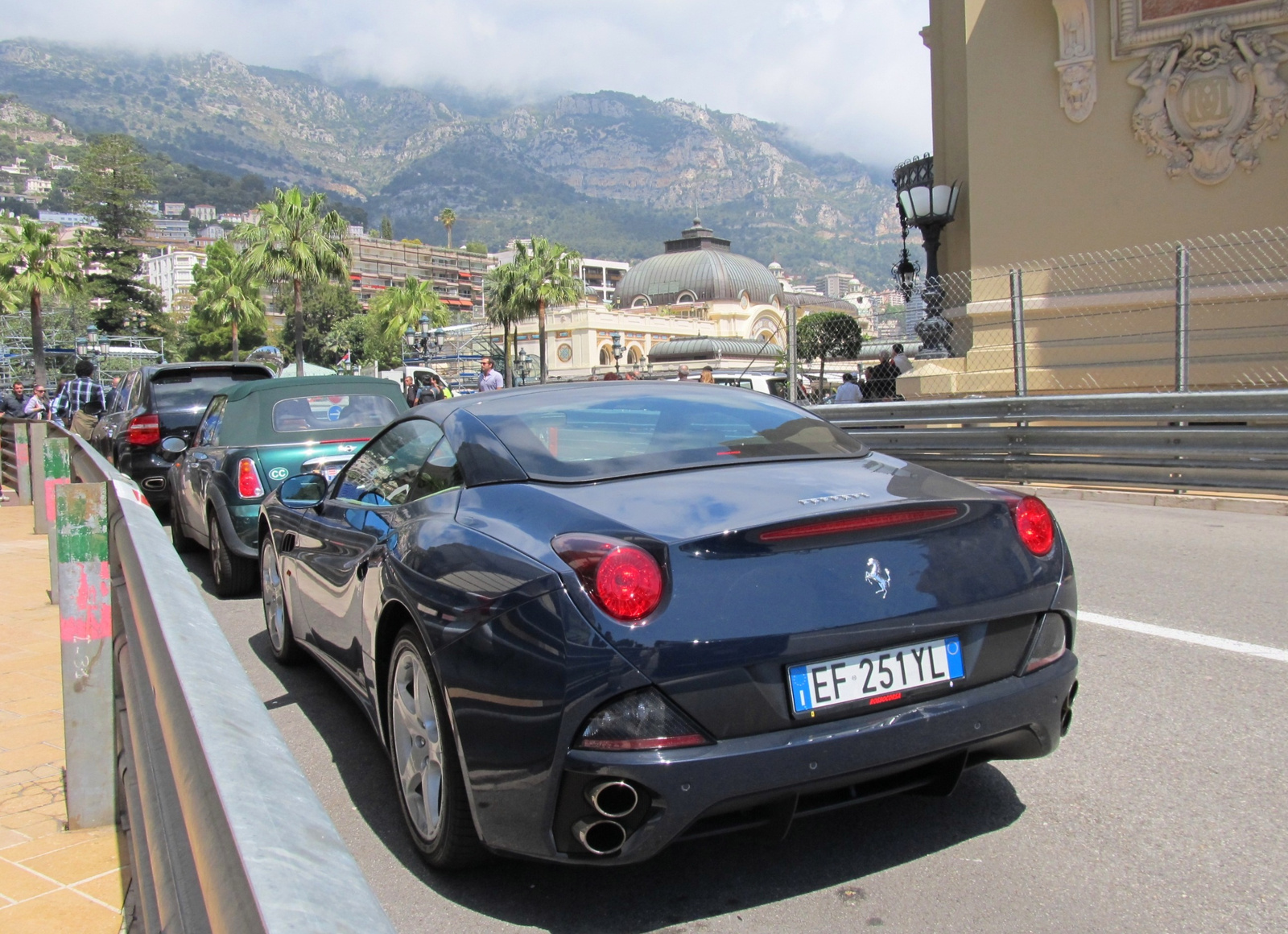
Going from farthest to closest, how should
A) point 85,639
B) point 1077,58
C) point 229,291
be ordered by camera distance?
point 229,291, point 1077,58, point 85,639

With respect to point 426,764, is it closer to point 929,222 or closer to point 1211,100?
point 1211,100

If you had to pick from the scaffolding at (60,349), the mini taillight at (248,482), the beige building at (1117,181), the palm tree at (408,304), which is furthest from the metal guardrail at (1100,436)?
the palm tree at (408,304)

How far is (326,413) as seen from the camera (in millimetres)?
8242

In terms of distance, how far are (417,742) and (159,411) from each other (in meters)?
10.3

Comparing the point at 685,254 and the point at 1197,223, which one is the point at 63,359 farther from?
the point at 1197,223

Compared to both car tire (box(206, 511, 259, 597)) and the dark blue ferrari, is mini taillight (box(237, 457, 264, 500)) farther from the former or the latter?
the dark blue ferrari

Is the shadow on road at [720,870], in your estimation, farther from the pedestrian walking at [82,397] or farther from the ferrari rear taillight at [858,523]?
the pedestrian walking at [82,397]

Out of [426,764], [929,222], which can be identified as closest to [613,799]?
[426,764]

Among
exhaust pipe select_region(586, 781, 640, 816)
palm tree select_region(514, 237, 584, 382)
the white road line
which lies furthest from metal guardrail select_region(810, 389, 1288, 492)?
palm tree select_region(514, 237, 584, 382)

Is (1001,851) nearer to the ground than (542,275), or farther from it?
nearer to the ground

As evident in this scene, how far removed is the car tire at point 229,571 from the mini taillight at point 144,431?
500 centimetres

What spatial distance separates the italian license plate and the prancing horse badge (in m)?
0.15

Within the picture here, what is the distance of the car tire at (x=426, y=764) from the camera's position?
2.95 m

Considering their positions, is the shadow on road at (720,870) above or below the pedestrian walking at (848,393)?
below
